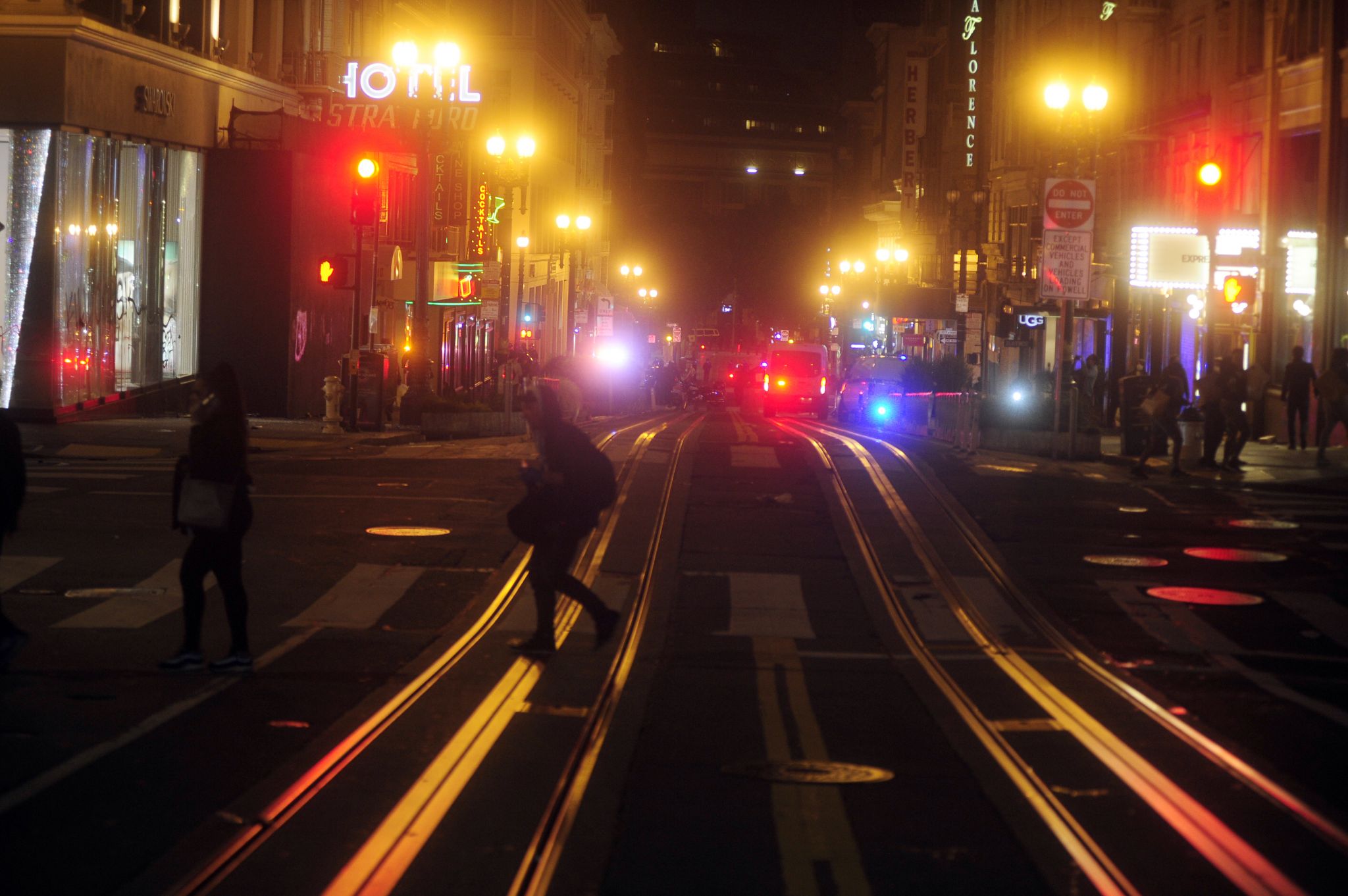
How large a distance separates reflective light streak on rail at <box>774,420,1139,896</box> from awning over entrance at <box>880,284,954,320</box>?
175 ft

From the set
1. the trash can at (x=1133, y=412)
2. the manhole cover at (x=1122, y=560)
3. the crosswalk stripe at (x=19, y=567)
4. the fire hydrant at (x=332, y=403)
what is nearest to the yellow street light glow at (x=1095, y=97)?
the trash can at (x=1133, y=412)

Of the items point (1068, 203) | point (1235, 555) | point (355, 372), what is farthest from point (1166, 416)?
point (355, 372)

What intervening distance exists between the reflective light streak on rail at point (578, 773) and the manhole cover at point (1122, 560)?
15.8ft

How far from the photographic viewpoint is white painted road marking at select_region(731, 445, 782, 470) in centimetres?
2419

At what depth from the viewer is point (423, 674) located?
34.4ft

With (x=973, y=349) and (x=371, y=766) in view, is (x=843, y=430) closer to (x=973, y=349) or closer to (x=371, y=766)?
(x=973, y=349)

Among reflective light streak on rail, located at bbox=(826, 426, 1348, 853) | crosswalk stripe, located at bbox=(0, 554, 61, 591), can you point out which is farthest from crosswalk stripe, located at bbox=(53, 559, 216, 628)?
reflective light streak on rail, located at bbox=(826, 426, 1348, 853)

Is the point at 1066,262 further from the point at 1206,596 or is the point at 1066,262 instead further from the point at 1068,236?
the point at 1206,596

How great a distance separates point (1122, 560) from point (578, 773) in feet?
32.3

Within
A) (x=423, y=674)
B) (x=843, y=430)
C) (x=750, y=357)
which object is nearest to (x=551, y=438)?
(x=423, y=674)

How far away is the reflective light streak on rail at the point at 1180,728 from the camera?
7516 millimetres

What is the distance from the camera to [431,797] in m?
7.52

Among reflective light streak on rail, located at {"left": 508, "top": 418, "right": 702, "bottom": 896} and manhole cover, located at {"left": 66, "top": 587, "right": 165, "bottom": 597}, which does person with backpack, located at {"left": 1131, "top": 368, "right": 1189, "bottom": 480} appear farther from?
manhole cover, located at {"left": 66, "top": 587, "right": 165, "bottom": 597}

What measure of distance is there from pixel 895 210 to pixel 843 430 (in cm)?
6302
